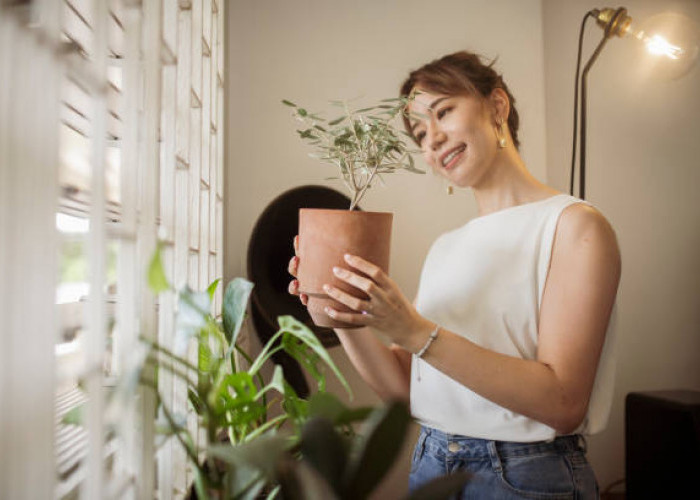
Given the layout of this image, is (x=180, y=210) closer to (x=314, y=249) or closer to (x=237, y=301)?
(x=314, y=249)

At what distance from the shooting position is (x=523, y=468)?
95cm

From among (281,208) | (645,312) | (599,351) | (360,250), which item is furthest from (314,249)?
(645,312)

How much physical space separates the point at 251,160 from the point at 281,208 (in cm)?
32

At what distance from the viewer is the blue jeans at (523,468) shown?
0.94 m

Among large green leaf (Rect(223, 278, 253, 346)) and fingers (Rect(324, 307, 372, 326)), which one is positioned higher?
large green leaf (Rect(223, 278, 253, 346))

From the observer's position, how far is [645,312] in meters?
2.36

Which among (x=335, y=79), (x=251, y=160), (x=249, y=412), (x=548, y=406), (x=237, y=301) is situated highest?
(x=335, y=79)

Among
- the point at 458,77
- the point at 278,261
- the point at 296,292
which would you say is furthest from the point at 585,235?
the point at 278,261

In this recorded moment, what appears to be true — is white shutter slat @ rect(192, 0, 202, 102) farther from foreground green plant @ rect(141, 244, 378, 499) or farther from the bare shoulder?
the bare shoulder

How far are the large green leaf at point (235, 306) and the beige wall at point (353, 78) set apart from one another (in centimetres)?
129

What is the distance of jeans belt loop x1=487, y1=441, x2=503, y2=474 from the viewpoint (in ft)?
3.18

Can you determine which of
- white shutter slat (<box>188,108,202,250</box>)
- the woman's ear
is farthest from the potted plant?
the woman's ear

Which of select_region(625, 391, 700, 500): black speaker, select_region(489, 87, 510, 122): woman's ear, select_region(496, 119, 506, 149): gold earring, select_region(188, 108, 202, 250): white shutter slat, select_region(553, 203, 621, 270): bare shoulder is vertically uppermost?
select_region(489, 87, 510, 122): woman's ear

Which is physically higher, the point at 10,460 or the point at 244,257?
the point at 244,257
